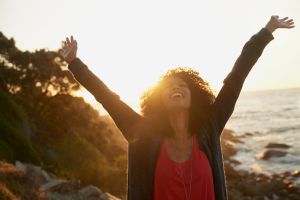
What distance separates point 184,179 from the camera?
2.76 metres

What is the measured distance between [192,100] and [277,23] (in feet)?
2.80

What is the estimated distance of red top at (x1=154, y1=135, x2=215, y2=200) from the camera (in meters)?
2.75

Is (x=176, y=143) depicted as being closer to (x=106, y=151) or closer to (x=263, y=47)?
(x=263, y=47)

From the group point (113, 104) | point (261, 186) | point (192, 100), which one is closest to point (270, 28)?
point (192, 100)

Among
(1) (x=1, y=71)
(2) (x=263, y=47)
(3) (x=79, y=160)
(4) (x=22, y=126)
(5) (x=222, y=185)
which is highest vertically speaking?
(1) (x=1, y=71)

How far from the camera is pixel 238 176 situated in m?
33.7

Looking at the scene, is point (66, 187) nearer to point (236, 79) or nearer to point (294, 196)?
point (236, 79)

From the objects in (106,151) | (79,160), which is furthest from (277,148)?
(79,160)

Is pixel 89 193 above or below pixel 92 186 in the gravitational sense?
below

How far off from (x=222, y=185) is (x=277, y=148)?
1791 inches

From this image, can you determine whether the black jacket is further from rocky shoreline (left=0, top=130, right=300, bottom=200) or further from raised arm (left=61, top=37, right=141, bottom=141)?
rocky shoreline (left=0, top=130, right=300, bottom=200)

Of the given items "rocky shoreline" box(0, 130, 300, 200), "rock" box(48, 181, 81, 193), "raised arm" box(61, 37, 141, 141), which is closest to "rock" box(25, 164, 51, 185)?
"rocky shoreline" box(0, 130, 300, 200)

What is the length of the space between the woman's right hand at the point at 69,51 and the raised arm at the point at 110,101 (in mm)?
91

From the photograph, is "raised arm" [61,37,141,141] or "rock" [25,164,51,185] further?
"rock" [25,164,51,185]
